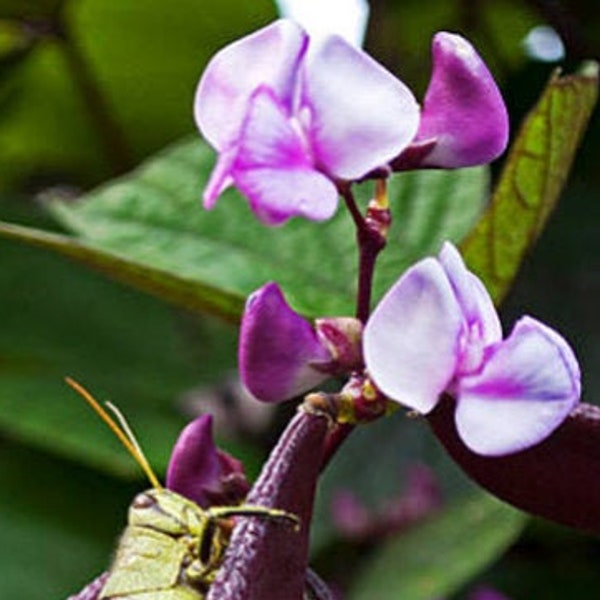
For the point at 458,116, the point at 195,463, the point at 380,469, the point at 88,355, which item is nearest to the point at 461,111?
the point at 458,116

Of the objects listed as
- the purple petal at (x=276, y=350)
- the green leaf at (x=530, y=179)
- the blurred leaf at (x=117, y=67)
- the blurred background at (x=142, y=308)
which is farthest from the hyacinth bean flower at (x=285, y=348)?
the blurred leaf at (x=117, y=67)

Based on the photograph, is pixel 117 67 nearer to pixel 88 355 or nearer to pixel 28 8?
pixel 28 8

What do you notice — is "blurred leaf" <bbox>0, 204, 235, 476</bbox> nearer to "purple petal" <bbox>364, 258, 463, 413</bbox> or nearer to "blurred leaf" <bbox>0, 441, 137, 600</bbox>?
"blurred leaf" <bbox>0, 441, 137, 600</bbox>

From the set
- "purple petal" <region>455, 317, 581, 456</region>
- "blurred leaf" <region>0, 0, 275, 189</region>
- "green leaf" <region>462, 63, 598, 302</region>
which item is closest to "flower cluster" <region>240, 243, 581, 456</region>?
"purple petal" <region>455, 317, 581, 456</region>

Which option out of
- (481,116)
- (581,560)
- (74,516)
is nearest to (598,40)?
(581,560)

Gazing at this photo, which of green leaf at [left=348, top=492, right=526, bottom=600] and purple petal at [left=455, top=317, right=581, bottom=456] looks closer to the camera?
purple petal at [left=455, top=317, right=581, bottom=456]

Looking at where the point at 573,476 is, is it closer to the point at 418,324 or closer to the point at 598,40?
the point at 418,324

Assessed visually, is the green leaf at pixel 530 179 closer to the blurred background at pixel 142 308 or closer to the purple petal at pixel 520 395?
the purple petal at pixel 520 395
